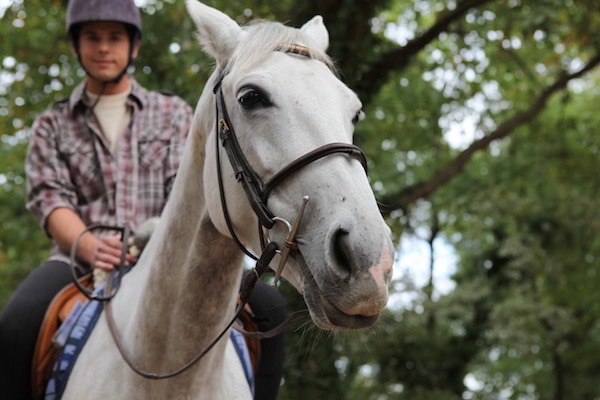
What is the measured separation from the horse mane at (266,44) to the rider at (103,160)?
1400 mm

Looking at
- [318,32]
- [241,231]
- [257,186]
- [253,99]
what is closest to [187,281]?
[241,231]

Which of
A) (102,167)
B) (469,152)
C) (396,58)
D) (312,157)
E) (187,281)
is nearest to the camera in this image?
(312,157)

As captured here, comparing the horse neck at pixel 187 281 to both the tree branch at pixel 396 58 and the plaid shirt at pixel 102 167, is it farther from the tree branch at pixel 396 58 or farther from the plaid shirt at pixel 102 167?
the tree branch at pixel 396 58

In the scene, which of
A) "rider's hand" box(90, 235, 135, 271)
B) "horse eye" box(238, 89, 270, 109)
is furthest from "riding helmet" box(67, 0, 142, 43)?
"horse eye" box(238, 89, 270, 109)

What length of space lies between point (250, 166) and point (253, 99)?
Result: 24 cm

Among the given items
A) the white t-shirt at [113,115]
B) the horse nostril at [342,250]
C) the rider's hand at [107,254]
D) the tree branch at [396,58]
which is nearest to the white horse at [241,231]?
the horse nostril at [342,250]

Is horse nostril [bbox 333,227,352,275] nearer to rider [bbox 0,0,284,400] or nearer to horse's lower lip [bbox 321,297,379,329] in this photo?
horse's lower lip [bbox 321,297,379,329]

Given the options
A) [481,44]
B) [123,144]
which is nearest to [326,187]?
[123,144]

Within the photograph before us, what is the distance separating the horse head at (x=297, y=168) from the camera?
2.86 metres

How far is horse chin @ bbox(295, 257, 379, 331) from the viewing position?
9.59 feet

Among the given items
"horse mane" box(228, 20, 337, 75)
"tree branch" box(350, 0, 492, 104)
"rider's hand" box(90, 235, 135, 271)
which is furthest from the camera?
"tree branch" box(350, 0, 492, 104)

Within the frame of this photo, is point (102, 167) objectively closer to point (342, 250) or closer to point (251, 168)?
point (251, 168)

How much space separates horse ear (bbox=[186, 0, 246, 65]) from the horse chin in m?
1.11

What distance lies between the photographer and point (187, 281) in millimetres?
3617
